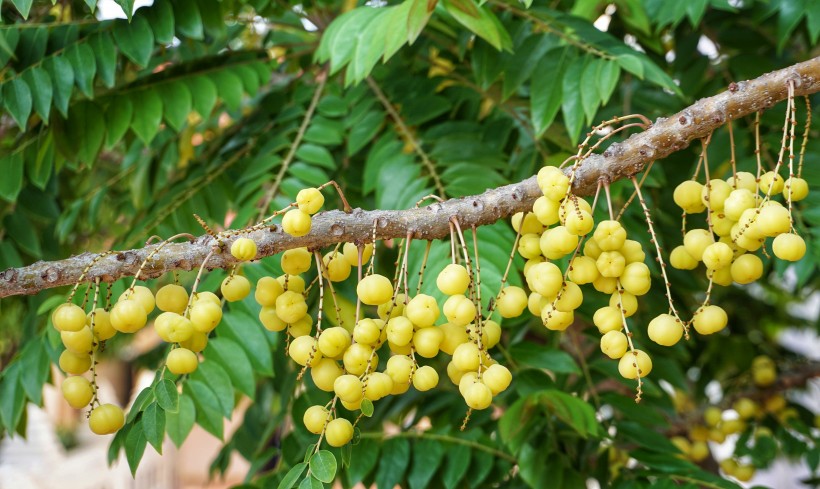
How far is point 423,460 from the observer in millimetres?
1656

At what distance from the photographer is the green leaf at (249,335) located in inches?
54.7

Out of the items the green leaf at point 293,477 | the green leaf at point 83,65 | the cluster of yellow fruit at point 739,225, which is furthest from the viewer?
the green leaf at point 83,65

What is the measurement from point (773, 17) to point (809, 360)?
128 cm

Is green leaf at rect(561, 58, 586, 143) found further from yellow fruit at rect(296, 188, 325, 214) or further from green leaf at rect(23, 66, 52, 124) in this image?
green leaf at rect(23, 66, 52, 124)

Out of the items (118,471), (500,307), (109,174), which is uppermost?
(500,307)

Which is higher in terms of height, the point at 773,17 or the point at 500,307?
the point at 500,307

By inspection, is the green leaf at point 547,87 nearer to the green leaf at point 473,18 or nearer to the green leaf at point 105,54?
the green leaf at point 473,18

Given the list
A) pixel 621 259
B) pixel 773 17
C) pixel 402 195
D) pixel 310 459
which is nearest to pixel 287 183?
pixel 402 195

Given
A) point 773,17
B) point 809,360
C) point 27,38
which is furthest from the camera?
point 809,360

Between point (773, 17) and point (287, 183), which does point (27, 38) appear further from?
point (773, 17)

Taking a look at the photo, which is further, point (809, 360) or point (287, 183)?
point (809, 360)

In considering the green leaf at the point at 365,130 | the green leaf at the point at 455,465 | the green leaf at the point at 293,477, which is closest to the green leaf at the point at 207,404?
the green leaf at the point at 293,477

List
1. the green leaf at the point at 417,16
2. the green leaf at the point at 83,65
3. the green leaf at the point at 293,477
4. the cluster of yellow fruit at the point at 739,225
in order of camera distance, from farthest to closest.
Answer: the green leaf at the point at 83,65 < the green leaf at the point at 417,16 < the green leaf at the point at 293,477 < the cluster of yellow fruit at the point at 739,225

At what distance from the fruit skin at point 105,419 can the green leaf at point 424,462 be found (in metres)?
0.76
